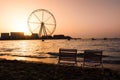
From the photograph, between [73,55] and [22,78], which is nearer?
[22,78]

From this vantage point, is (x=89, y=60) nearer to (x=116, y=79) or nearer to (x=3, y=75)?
(x=116, y=79)

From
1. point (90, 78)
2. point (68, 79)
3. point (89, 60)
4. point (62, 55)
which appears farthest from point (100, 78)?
point (62, 55)

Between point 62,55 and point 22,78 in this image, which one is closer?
point 22,78

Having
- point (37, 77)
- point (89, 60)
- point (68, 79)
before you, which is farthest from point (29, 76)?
point (89, 60)

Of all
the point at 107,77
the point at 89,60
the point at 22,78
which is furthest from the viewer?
the point at 89,60

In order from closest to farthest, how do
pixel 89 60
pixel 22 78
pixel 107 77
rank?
pixel 22 78 < pixel 107 77 < pixel 89 60

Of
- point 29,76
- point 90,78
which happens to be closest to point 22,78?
point 29,76

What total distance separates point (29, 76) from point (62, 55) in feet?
10.2

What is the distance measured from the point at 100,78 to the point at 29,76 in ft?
9.56

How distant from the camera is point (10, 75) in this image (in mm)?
13180

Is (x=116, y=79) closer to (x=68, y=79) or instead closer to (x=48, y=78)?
(x=68, y=79)

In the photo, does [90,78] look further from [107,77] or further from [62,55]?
[62,55]

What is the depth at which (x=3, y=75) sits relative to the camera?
13070 mm

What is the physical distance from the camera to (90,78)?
41.9ft
